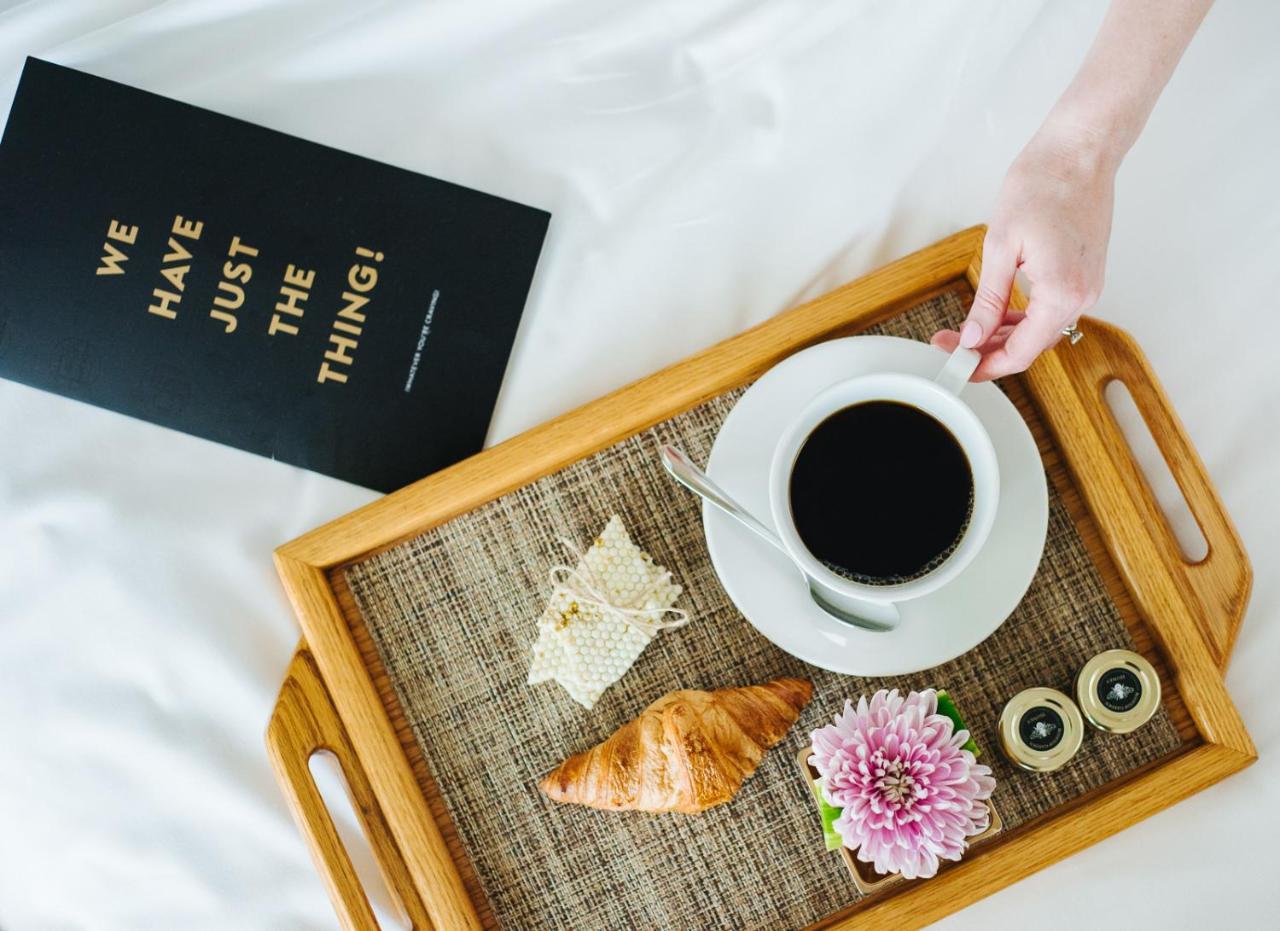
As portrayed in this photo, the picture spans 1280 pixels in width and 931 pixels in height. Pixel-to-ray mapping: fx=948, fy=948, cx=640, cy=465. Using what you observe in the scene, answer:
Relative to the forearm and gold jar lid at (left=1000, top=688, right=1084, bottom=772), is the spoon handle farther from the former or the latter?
the forearm

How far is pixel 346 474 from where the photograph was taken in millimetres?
772

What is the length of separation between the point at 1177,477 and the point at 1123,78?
11.1 inches

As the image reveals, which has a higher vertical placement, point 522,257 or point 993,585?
point 522,257

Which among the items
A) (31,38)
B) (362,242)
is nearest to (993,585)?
(362,242)

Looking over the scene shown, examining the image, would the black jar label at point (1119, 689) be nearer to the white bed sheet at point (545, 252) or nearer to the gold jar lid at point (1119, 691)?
the gold jar lid at point (1119, 691)

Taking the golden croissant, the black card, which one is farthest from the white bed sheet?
the golden croissant

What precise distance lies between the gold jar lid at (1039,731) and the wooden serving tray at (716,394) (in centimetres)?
4

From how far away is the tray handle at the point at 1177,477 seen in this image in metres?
0.68

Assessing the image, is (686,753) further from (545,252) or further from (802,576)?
(545,252)

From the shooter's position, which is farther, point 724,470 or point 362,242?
point 362,242

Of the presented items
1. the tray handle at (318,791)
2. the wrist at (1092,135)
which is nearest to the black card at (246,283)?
the tray handle at (318,791)

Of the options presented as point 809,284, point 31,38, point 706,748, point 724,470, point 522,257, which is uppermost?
point 31,38

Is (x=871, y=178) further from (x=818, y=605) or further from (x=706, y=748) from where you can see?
(x=706, y=748)

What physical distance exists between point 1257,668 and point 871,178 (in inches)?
19.8
